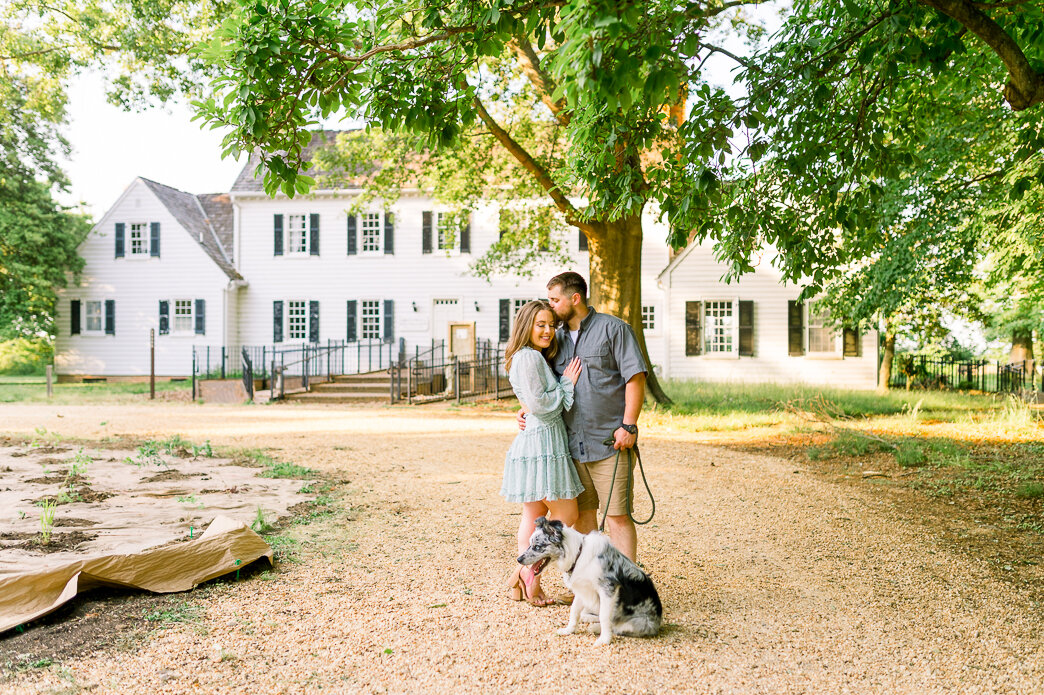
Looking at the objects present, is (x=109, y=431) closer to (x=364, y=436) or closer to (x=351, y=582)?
(x=364, y=436)

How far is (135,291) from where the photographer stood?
27.0 m

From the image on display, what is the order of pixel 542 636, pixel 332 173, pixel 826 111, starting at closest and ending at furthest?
pixel 542 636
pixel 826 111
pixel 332 173

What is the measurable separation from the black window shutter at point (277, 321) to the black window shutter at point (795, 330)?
17357 millimetres

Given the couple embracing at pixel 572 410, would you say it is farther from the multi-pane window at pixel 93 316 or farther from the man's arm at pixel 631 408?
the multi-pane window at pixel 93 316

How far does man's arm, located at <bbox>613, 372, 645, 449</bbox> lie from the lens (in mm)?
4320

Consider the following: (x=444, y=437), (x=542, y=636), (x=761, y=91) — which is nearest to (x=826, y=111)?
(x=761, y=91)

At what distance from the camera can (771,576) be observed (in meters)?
5.23

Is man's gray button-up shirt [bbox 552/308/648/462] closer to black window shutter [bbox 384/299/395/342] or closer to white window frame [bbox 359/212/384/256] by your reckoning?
black window shutter [bbox 384/299/395/342]

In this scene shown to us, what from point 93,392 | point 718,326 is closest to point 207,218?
point 93,392

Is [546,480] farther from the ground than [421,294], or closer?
closer

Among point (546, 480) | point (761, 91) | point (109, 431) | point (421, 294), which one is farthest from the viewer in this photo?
point (421, 294)

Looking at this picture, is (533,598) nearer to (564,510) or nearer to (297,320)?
(564,510)

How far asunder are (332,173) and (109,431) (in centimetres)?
882

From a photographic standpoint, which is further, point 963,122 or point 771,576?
point 963,122
